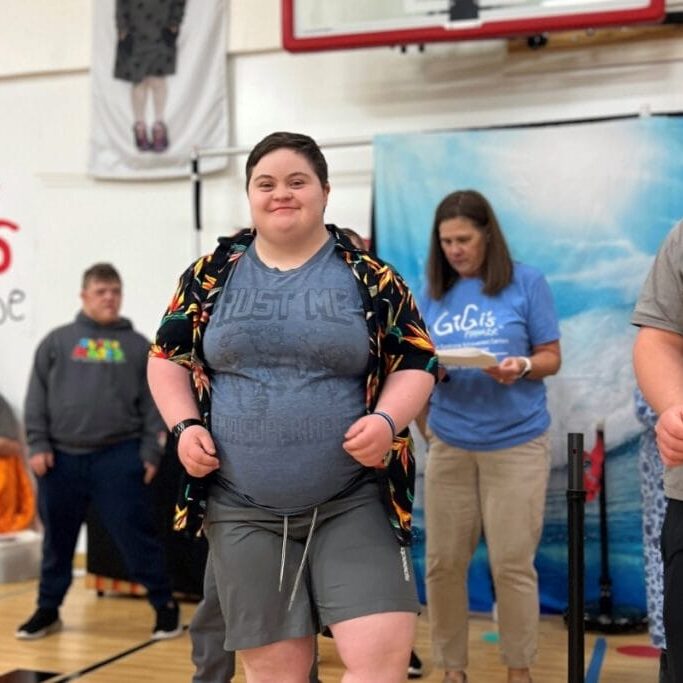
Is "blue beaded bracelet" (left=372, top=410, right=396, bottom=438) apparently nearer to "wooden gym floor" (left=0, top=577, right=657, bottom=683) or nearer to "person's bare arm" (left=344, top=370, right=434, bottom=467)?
"person's bare arm" (left=344, top=370, right=434, bottom=467)

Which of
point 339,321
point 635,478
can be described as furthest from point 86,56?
point 339,321

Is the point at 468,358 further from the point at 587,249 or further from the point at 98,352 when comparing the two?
the point at 98,352

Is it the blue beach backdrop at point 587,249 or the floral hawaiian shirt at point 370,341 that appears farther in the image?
the blue beach backdrop at point 587,249

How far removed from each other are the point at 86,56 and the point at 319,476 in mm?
4337

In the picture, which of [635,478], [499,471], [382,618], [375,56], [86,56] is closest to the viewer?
[382,618]

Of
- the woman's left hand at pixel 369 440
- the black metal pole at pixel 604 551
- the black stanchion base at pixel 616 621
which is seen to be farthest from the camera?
the black metal pole at pixel 604 551

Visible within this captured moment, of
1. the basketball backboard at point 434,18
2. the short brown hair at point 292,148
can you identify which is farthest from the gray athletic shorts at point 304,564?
the basketball backboard at point 434,18

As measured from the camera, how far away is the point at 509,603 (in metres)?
3.27

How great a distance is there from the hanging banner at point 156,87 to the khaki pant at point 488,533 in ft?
8.68

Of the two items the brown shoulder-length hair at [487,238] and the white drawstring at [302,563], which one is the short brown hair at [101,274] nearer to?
the brown shoulder-length hair at [487,238]

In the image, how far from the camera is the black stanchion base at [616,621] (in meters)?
4.23

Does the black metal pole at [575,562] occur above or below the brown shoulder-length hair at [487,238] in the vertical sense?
below

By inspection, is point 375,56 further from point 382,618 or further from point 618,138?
point 382,618

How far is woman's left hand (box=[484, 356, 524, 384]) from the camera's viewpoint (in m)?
3.20
